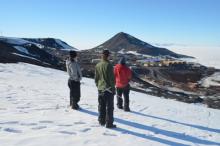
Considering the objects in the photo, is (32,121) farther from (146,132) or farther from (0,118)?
(146,132)

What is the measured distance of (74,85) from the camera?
12039 millimetres

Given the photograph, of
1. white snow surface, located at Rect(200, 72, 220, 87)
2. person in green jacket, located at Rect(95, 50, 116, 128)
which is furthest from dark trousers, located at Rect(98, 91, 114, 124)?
white snow surface, located at Rect(200, 72, 220, 87)

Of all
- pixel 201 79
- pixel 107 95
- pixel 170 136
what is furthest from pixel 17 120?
pixel 201 79

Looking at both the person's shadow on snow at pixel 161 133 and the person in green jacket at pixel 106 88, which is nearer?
the person's shadow on snow at pixel 161 133

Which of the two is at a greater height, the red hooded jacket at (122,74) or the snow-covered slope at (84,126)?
the red hooded jacket at (122,74)

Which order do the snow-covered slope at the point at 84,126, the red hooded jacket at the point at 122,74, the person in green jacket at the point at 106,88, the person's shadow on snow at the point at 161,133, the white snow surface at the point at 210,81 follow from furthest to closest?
the white snow surface at the point at 210,81
the red hooded jacket at the point at 122,74
the person in green jacket at the point at 106,88
the person's shadow on snow at the point at 161,133
the snow-covered slope at the point at 84,126

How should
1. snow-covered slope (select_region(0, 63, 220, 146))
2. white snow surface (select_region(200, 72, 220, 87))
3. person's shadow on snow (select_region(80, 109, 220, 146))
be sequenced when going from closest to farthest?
snow-covered slope (select_region(0, 63, 220, 146)) → person's shadow on snow (select_region(80, 109, 220, 146)) → white snow surface (select_region(200, 72, 220, 87))

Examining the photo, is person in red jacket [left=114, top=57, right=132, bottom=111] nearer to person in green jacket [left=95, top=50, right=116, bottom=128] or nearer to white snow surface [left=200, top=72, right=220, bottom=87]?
person in green jacket [left=95, top=50, right=116, bottom=128]

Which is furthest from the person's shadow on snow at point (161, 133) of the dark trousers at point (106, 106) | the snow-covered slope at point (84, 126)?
the dark trousers at point (106, 106)

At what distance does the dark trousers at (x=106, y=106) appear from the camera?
9930 mm

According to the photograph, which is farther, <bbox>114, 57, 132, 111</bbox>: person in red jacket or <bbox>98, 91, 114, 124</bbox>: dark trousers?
<bbox>114, 57, 132, 111</bbox>: person in red jacket

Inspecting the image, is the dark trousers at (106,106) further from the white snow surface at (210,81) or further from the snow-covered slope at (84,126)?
the white snow surface at (210,81)

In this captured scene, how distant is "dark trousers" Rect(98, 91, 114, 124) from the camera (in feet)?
32.6

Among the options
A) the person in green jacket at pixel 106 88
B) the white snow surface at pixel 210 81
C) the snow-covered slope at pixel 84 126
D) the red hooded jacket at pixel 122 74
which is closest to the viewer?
the snow-covered slope at pixel 84 126
